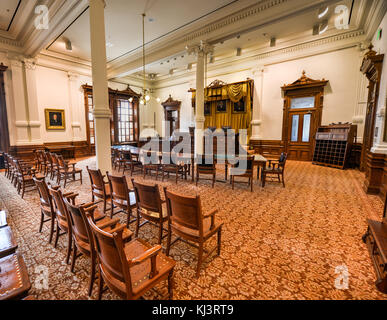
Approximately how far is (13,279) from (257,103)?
9.49 m

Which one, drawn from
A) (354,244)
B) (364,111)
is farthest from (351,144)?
(354,244)

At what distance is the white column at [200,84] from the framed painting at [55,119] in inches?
264

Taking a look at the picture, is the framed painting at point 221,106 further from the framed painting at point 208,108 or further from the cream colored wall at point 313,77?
the cream colored wall at point 313,77

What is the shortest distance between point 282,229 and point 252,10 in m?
5.13

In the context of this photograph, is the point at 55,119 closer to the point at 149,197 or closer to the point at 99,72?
the point at 99,72

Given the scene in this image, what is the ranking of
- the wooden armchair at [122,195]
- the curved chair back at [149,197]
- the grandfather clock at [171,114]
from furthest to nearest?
the grandfather clock at [171,114]
the wooden armchair at [122,195]
the curved chair back at [149,197]

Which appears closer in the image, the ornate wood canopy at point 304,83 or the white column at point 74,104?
the ornate wood canopy at point 304,83

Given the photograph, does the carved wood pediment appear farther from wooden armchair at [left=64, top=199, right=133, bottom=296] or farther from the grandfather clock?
wooden armchair at [left=64, top=199, right=133, bottom=296]

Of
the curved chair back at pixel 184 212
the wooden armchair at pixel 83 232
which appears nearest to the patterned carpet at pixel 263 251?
the wooden armchair at pixel 83 232

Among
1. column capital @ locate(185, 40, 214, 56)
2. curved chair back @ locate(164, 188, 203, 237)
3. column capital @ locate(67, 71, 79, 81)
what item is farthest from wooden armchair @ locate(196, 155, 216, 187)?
column capital @ locate(67, 71, 79, 81)

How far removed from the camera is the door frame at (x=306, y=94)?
7.55 metres

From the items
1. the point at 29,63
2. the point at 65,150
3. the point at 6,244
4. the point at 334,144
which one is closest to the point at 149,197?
the point at 6,244

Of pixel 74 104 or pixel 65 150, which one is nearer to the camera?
pixel 65 150

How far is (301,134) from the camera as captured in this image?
8164mm
